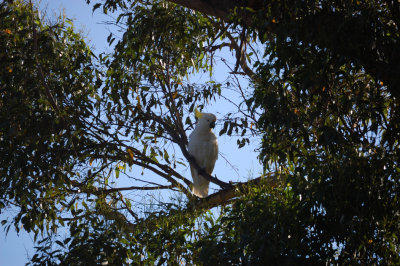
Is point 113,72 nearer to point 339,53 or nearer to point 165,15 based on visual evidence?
point 165,15

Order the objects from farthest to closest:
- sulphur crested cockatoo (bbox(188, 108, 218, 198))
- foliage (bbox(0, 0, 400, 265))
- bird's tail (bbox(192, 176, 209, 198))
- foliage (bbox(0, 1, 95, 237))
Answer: bird's tail (bbox(192, 176, 209, 198)) → sulphur crested cockatoo (bbox(188, 108, 218, 198)) → foliage (bbox(0, 1, 95, 237)) → foliage (bbox(0, 0, 400, 265))

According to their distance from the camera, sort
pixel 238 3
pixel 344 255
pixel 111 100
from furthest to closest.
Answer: pixel 111 100 < pixel 238 3 < pixel 344 255

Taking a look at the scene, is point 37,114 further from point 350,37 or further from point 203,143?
point 350,37

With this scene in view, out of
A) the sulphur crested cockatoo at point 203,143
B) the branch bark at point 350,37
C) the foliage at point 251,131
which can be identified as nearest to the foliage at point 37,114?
the foliage at point 251,131

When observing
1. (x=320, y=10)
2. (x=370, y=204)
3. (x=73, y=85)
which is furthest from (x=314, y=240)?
(x=73, y=85)

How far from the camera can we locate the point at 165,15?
4.23 m

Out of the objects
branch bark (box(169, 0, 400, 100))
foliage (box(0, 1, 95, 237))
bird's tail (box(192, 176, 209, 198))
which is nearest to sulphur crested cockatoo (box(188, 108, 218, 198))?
bird's tail (box(192, 176, 209, 198))

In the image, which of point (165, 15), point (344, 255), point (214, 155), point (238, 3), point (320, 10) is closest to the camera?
point (344, 255)

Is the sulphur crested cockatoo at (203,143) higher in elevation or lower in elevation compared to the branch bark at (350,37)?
higher

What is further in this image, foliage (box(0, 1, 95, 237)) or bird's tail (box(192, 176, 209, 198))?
bird's tail (box(192, 176, 209, 198))

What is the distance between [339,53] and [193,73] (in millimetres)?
2339

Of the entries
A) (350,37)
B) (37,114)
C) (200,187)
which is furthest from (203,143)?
(350,37)

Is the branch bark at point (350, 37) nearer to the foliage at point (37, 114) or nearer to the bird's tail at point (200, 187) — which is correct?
the foliage at point (37, 114)

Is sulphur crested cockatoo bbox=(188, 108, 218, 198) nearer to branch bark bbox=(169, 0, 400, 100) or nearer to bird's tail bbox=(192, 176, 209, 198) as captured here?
bird's tail bbox=(192, 176, 209, 198)
